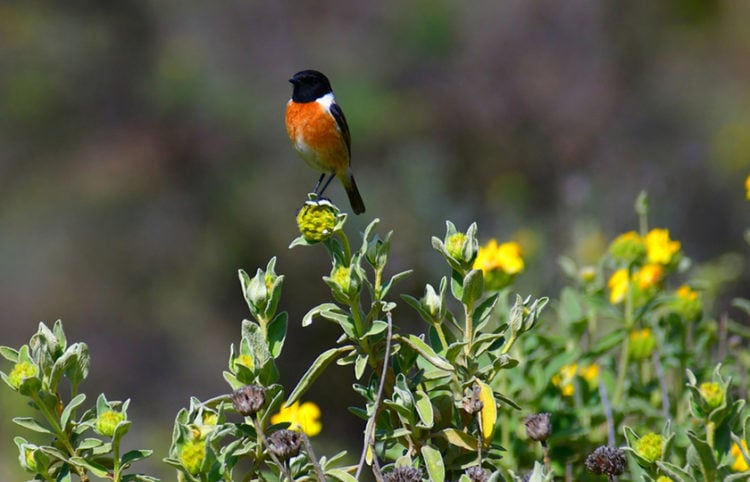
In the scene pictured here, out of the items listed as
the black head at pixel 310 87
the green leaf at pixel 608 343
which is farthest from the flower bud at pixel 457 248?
the black head at pixel 310 87

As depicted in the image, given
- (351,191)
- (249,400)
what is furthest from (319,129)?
(249,400)

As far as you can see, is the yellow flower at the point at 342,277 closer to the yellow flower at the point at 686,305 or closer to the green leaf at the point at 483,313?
the green leaf at the point at 483,313

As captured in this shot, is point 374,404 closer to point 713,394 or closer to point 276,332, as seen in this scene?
point 276,332

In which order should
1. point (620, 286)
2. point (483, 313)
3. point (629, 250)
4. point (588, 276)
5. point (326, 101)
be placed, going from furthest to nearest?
point (326, 101)
point (588, 276)
point (620, 286)
point (629, 250)
point (483, 313)

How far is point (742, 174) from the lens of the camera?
643cm

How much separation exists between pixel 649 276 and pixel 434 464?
974mm

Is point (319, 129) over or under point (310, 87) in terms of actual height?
under

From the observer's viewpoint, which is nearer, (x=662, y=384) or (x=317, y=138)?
(x=662, y=384)

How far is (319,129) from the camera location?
2367 millimetres

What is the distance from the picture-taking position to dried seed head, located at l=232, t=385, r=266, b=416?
1182 mm

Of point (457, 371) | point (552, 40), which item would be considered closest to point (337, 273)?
point (457, 371)

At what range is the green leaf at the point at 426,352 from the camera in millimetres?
1274

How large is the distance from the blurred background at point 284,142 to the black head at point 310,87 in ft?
9.30

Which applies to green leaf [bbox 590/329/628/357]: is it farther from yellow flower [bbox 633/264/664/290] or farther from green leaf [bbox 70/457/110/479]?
green leaf [bbox 70/457/110/479]
